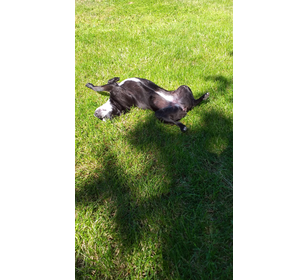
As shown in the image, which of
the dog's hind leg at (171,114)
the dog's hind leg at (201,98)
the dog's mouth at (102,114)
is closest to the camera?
the dog's hind leg at (171,114)

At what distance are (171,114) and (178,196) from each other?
3.69 ft

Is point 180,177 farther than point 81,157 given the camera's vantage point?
No

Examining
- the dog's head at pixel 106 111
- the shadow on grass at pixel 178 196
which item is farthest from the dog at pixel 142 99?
the shadow on grass at pixel 178 196

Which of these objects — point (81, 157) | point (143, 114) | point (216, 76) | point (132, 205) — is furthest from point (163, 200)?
point (216, 76)

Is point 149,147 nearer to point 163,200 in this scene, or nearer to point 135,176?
point 135,176

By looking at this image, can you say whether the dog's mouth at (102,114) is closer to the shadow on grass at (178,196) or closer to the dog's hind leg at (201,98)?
the shadow on grass at (178,196)

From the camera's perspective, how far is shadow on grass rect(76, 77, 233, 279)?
1.64 metres

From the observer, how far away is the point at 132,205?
1971mm

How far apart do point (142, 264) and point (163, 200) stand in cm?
56

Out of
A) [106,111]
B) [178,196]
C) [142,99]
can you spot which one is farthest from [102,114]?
[178,196]

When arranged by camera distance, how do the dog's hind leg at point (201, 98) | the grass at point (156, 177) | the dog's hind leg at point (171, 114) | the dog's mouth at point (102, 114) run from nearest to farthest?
1. the grass at point (156, 177)
2. the dog's hind leg at point (171, 114)
3. the dog's mouth at point (102, 114)
4. the dog's hind leg at point (201, 98)

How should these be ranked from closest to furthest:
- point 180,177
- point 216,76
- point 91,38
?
point 180,177 → point 216,76 → point 91,38

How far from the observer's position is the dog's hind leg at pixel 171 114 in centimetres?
275

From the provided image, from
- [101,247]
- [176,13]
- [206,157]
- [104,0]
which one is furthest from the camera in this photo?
[104,0]
